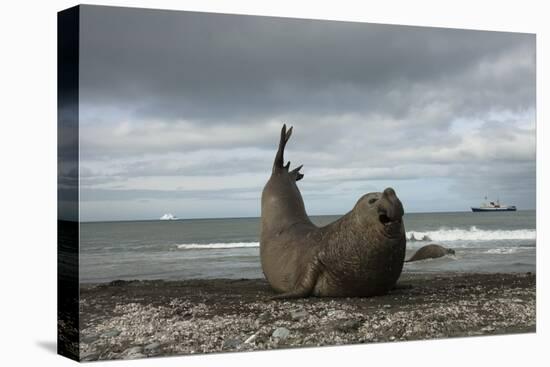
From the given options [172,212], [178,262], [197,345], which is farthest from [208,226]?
[197,345]

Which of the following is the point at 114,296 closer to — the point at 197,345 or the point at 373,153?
the point at 197,345

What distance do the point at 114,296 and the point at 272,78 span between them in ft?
10.6

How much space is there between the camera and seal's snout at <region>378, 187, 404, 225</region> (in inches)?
370

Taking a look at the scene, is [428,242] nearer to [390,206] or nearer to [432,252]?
[432,252]

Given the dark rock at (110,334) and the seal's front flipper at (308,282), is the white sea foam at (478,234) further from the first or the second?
the dark rock at (110,334)

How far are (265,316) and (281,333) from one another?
30cm

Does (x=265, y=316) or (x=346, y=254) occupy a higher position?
(x=346, y=254)

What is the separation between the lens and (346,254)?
32.3ft

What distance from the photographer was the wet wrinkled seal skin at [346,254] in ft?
31.7

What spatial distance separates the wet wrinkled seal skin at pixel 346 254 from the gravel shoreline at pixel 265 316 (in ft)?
0.61

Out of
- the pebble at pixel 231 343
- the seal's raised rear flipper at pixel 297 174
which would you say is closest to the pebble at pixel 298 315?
the pebble at pixel 231 343

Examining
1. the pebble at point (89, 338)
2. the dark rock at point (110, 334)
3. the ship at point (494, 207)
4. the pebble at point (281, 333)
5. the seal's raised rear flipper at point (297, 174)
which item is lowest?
the pebble at point (281, 333)

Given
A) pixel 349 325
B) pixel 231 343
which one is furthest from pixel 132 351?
pixel 349 325

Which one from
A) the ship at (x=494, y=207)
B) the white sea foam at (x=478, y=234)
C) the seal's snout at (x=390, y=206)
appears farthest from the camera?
the white sea foam at (x=478, y=234)
